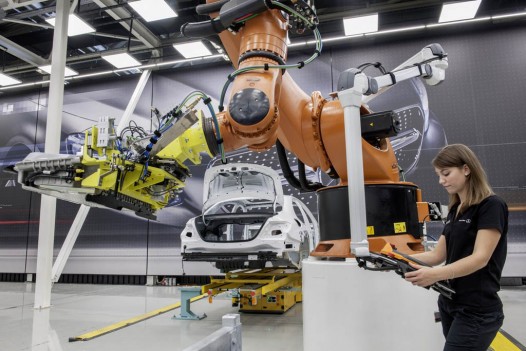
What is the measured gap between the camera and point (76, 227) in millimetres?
9023

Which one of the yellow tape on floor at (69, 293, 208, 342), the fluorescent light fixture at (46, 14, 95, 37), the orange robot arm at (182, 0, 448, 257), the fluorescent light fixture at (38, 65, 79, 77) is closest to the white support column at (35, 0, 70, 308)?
the fluorescent light fixture at (46, 14, 95, 37)

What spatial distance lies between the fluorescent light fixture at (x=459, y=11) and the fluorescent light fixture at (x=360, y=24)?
1.36 metres

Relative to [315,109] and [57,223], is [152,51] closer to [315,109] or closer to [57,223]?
[57,223]

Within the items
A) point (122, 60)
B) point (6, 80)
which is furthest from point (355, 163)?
point (6, 80)

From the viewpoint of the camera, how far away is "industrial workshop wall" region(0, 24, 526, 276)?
25.8 ft

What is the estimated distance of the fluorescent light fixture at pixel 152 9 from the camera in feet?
23.8

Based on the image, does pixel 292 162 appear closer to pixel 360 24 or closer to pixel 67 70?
pixel 360 24

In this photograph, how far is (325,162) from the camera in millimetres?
2619

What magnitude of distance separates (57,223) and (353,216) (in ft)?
32.1

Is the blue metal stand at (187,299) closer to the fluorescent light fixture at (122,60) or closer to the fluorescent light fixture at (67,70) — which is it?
the fluorescent light fixture at (122,60)

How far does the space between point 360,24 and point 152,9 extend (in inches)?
169

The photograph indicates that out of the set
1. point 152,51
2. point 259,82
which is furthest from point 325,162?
point 152,51

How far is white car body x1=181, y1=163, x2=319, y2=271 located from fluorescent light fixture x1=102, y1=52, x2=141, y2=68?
16.2ft

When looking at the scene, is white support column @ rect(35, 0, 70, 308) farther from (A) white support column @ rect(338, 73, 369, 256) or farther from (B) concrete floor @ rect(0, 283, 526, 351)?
(A) white support column @ rect(338, 73, 369, 256)
